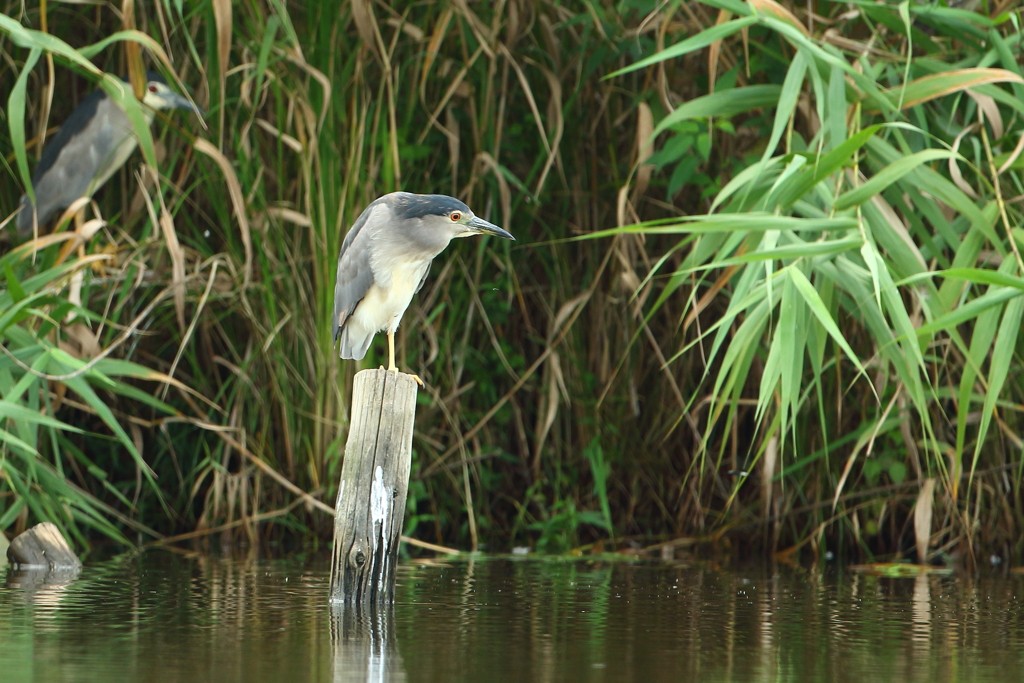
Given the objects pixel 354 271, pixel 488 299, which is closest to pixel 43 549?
pixel 354 271

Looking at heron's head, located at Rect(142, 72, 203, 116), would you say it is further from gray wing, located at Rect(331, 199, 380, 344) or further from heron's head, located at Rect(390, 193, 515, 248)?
heron's head, located at Rect(390, 193, 515, 248)

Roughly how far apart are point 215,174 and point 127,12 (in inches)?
45.5

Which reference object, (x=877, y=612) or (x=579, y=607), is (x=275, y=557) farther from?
(x=877, y=612)

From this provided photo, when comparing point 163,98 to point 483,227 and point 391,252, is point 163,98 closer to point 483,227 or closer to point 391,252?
point 391,252

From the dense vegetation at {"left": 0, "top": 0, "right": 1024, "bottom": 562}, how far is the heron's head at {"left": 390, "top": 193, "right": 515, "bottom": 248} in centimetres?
103

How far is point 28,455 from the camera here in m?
4.49

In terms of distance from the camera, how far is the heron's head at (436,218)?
3.76m

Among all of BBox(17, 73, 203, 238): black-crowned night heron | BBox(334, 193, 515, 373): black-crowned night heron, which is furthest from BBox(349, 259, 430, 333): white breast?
BBox(17, 73, 203, 238): black-crowned night heron

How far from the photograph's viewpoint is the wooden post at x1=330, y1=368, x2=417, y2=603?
3.54 m

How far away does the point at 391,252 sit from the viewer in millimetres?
3902

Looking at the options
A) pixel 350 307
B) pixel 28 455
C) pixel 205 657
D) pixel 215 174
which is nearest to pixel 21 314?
pixel 28 455

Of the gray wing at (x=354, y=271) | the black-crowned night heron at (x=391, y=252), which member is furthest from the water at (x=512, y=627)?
the gray wing at (x=354, y=271)

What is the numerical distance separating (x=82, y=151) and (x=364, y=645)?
3.23m

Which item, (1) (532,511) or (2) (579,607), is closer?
(2) (579,607)
